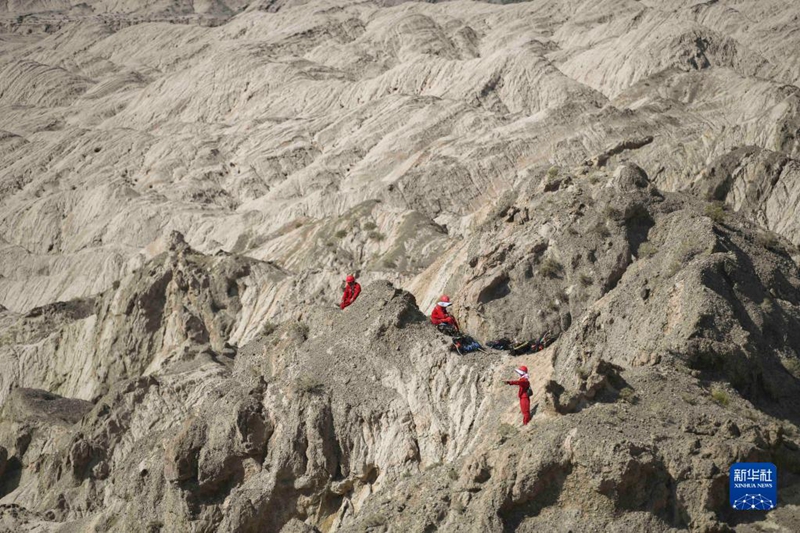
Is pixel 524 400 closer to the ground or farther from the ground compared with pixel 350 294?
closer to the ground

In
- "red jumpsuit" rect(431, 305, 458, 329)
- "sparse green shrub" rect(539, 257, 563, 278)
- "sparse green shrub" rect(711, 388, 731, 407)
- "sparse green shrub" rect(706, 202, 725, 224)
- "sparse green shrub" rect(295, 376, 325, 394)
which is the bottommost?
"sparse green shrub" rect(295, 376, 325, 394)

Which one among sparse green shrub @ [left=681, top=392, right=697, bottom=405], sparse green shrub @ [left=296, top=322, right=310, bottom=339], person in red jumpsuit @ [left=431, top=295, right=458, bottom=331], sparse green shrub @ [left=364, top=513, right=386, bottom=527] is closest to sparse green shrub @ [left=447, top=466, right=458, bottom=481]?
sparse green shrub @ [left=364, top=513, right=386, bottom=527]

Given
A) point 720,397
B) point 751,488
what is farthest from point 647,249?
point 751,488

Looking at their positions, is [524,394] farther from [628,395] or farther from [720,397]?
[720,397]

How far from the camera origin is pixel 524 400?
20375 mm

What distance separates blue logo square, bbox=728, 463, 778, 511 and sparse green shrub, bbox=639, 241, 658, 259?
10.3 metres

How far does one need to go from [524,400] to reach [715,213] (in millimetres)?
10612

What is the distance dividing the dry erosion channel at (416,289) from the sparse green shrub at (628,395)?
0.06 meters

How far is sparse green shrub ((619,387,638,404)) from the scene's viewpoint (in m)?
19.6

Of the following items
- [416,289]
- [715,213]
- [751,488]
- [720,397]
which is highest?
[715,213]

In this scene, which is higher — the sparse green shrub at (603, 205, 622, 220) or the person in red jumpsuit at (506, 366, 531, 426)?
the sparse green shrub at (603, 205, 622, 220)

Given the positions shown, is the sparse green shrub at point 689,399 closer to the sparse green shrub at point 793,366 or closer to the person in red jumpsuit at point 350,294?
the sparse green shrub at point 793,366

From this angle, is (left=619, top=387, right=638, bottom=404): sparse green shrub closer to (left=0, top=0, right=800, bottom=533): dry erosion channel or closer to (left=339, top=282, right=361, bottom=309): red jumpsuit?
(left=0, top=0, right=800, bottom=533): dry erosion channel

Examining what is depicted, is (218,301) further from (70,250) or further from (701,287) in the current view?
(70,250)
